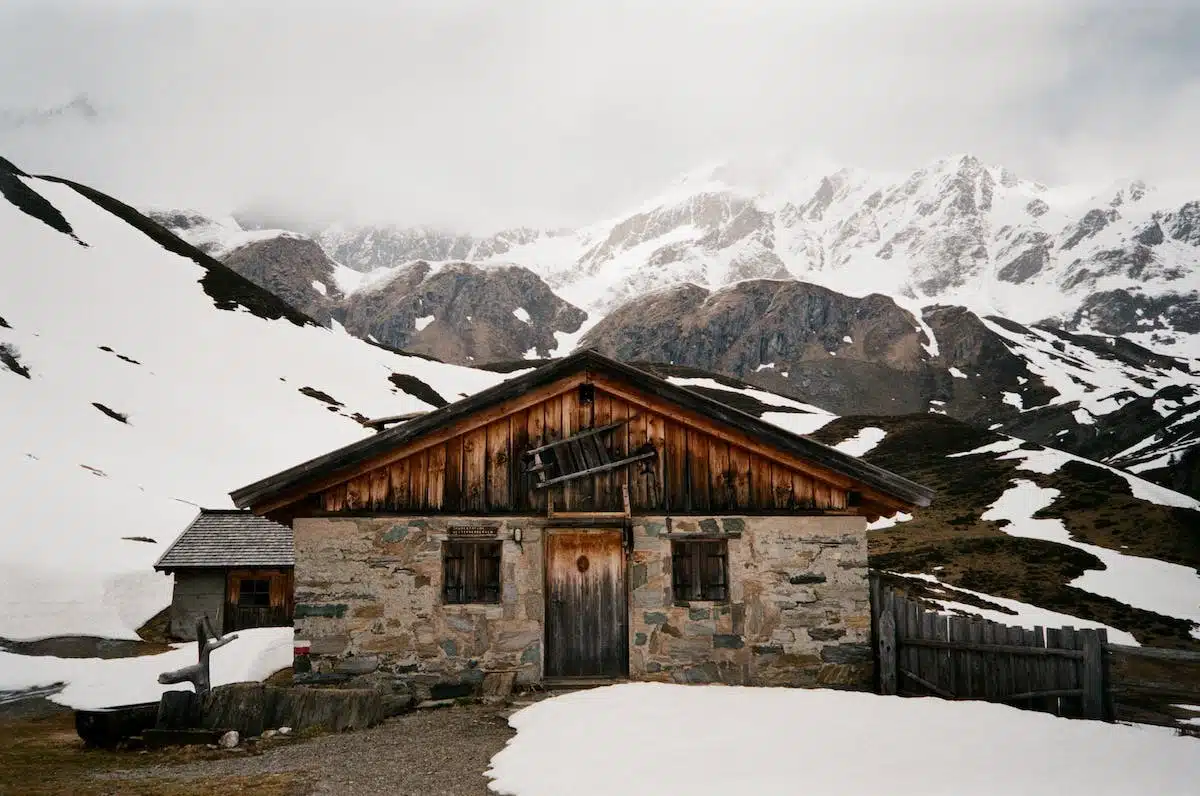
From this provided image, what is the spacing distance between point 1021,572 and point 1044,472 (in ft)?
78.4

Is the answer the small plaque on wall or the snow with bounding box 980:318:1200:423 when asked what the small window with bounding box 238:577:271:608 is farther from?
the snow with bounding box 980:318:1200:423

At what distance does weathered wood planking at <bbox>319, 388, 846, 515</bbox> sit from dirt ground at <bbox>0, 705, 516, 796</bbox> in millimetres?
3149

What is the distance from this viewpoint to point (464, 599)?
12844mm

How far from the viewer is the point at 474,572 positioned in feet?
42.5

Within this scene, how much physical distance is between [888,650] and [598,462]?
196 inches

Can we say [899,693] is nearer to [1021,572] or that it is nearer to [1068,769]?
[1068,769]

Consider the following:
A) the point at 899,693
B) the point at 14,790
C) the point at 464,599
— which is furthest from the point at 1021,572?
the point at 14,790

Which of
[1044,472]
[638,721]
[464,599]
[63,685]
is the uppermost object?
[1044,472]

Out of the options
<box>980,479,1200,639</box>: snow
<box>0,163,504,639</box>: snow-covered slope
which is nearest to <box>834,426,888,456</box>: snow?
<box>980,479,1200,639</box>: snow

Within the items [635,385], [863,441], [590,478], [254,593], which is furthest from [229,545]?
[863,441]

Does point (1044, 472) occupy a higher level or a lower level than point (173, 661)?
higher

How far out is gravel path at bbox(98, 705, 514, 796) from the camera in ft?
25.5

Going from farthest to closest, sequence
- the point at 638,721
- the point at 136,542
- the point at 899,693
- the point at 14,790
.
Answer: the point at 136,542 → the point at 899,693 → the point at 638,721 → the point at 14,790

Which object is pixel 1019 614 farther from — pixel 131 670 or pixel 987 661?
pixel 131 670
